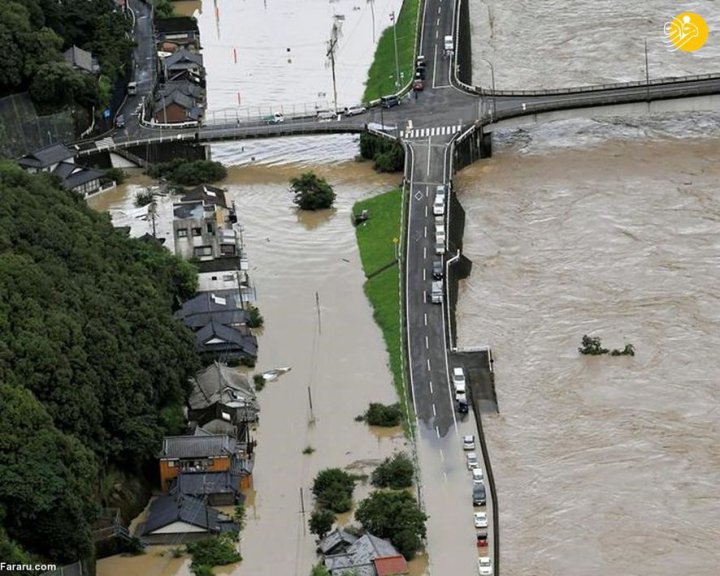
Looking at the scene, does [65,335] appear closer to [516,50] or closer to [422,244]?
[422,244]

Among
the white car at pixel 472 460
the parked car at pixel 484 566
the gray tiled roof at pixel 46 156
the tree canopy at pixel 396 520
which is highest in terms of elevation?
the gray tiled roof at pixel 46 156

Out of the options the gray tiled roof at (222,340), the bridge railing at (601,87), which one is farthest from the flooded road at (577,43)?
the gray tiled roof at (222,340)

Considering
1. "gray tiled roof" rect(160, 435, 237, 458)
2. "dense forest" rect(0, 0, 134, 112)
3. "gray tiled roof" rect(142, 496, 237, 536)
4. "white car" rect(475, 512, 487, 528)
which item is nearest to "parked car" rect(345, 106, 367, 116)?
"dense forest" rect(0, 0, 134, 112)

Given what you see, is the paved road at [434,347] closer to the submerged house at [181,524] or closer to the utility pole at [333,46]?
the utility pole at [333,46]

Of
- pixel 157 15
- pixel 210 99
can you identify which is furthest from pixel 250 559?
pixel 157 15

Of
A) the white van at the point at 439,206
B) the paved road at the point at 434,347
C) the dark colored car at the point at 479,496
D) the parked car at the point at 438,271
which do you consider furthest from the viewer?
the white van at the point at 439,206
